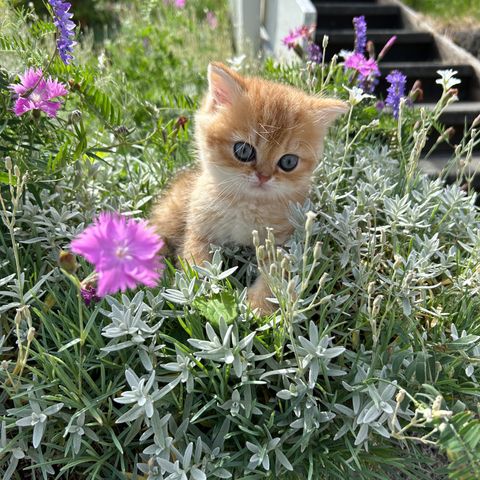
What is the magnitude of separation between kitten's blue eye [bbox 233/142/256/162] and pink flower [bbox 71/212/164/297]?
0.88 metres

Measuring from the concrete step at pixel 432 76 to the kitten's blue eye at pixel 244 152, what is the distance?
2803mm

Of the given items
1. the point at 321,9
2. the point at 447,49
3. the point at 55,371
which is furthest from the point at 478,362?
the point at 321,9

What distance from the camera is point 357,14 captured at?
531 cm

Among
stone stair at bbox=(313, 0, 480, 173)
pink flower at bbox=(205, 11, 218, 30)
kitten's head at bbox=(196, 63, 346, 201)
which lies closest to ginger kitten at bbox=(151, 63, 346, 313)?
kitten's head at bbox=(196, 63, 346, 201)

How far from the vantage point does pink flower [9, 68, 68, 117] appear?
1729 millimetres

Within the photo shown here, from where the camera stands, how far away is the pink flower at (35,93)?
1.73 metres

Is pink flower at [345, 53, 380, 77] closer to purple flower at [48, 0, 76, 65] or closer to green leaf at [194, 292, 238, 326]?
purple flower at [48, 0, 76, 65]

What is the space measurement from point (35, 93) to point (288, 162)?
0.90 m

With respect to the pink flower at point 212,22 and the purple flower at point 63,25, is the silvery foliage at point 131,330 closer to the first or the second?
the purple flower at point 63,25

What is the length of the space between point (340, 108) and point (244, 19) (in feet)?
13.2

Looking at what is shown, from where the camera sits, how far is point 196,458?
140 cm

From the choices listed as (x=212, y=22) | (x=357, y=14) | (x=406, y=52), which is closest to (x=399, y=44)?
(x=406, y=52)

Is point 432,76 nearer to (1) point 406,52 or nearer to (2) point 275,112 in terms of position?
(1) point 406,52

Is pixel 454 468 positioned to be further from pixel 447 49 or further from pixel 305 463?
pixel 447 49
